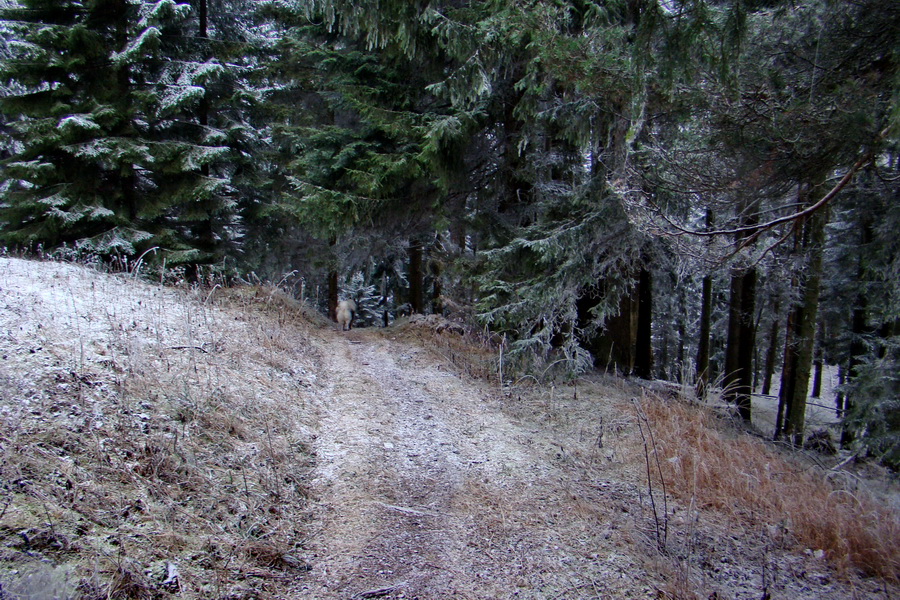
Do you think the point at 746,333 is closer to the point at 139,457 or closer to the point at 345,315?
the point at 345,315

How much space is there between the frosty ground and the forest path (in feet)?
0.05

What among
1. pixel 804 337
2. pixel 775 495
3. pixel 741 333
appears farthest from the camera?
pixel 741 333

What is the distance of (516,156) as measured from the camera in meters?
9.35

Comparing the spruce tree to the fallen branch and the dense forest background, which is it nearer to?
the dense forest background

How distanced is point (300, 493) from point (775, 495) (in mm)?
4269

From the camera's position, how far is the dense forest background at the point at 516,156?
14.3 feet

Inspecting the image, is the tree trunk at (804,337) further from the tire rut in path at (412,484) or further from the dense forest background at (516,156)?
the tire rut in path at (412,484)

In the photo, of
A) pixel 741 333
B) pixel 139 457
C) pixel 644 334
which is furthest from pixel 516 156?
pixel 139 457

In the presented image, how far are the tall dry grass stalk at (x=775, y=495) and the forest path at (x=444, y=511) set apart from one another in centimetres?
124

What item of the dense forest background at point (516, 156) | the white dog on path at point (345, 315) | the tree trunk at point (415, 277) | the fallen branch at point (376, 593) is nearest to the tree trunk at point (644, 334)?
the dense forest background at point (516, 156)

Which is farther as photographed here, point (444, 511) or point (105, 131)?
point (105, 131)

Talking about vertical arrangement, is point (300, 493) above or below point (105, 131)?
below

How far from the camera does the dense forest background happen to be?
4352 millimetres

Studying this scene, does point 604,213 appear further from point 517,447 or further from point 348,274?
point 348,274
